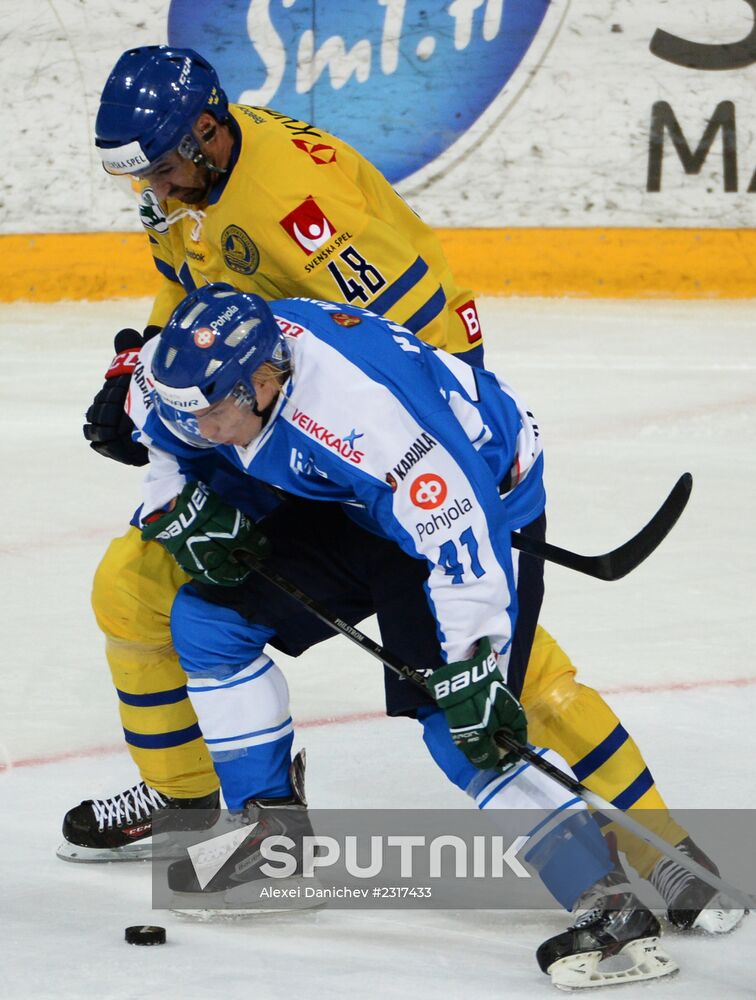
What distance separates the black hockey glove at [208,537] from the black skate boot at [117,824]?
0.47 m

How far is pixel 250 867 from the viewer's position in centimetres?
242

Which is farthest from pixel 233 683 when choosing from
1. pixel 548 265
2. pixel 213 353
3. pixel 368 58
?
pixel 368 58

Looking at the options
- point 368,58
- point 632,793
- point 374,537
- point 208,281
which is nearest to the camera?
point 374,537

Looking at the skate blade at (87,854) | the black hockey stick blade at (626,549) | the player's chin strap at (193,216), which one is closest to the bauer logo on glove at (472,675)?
the black hockey stick blade at (626,549)

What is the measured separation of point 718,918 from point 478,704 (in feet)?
1.63

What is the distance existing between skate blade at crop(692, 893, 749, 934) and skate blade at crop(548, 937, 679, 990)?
0.14 metres

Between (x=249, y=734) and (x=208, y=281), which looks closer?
(x=249, y=734)

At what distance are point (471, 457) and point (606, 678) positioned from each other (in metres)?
1.31

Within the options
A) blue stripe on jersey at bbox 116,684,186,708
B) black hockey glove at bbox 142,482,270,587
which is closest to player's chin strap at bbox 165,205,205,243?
black hockey glove at bbox 142,482,270,587

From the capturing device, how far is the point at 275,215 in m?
2.58

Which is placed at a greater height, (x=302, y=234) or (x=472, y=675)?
(x=302, y=234)

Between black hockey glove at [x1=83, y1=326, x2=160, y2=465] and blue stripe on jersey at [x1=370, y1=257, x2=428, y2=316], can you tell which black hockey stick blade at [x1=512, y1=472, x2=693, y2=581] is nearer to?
blue stripe on jersey at [x1=370, y1=257, x2=428, y2=316]

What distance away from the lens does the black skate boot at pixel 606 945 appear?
206cm

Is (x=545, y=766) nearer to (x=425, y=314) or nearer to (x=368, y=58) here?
(x=425, y=314)
